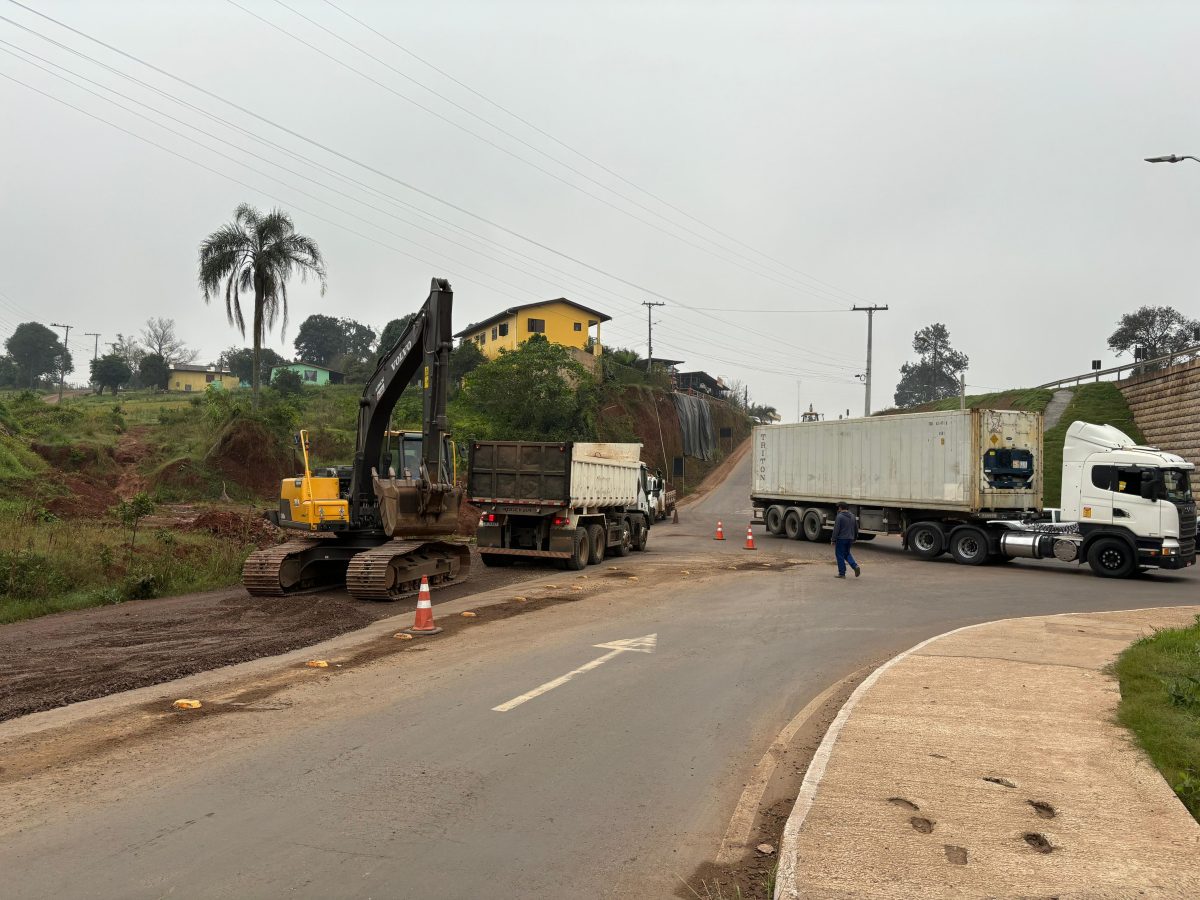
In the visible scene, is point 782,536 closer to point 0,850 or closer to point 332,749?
point 332,749

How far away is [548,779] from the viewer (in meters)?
5.78

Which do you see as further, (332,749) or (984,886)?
(332,749)

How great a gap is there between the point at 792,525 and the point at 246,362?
7936 cm

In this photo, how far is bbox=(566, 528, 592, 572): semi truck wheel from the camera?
64.3 ft

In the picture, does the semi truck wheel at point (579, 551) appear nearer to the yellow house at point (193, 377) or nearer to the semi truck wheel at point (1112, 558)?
the semi truck wheel at point (1112, 558)

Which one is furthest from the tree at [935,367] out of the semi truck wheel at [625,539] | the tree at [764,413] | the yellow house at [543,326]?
the semi truck wheel at [625,539]

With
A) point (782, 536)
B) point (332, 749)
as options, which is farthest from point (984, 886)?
point (782, 536)

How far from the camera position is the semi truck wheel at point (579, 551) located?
64.3 ft

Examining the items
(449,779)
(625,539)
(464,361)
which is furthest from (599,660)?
(464,361)

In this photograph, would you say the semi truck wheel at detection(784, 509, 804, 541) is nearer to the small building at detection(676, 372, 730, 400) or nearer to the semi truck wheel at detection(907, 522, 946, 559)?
the semi truck wheel at detection(907, 522, 946, 559)

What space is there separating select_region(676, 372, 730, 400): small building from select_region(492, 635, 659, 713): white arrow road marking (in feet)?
213

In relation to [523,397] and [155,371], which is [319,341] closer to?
[155,371]

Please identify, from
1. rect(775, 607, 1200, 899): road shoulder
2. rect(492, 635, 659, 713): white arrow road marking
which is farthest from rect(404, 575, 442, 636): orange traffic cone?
rect(775, 607, 1200, 899): road shoulder

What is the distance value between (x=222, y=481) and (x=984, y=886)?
3225cm
